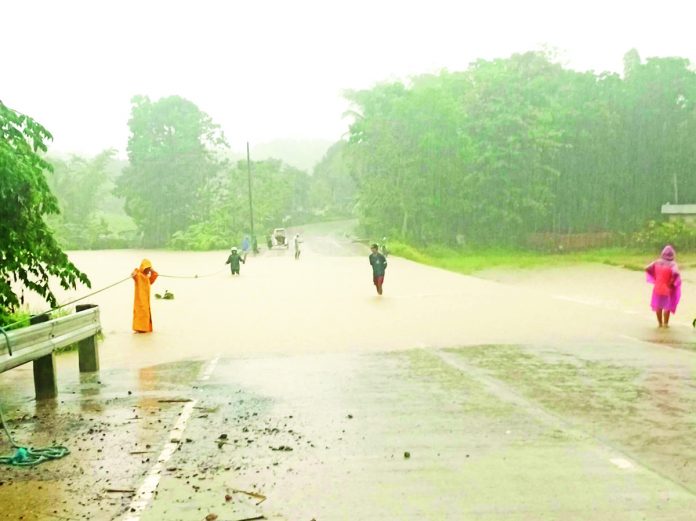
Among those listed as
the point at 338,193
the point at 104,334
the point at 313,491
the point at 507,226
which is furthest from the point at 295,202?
the point at 313,491

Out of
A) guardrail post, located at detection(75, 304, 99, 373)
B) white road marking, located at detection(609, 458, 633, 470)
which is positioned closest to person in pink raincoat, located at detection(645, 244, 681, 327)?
guardrail post, located at detection(75, 304, 99, 373)

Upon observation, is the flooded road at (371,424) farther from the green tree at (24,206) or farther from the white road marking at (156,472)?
the green tree at (24,206)

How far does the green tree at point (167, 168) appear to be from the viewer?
98.9 meters

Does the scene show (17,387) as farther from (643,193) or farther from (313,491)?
(643,193)

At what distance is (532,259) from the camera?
60406 mm

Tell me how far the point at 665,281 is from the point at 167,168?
87.0 metres

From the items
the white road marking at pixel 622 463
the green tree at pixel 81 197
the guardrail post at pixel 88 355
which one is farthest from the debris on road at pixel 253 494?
the green tree at pixel 81 197

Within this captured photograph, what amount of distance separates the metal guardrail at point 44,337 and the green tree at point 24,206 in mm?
547

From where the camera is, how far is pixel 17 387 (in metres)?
10.9

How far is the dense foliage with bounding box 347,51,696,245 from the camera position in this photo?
69625 mm

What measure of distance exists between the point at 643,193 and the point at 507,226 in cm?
1134

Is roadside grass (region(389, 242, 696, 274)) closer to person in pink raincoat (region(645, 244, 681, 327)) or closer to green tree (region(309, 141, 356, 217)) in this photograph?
person in pink raincoat (region(645, 244, 681, 327))

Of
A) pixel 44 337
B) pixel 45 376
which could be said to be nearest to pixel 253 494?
pixel 44 337

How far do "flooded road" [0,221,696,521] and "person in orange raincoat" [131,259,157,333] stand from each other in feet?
1.49
